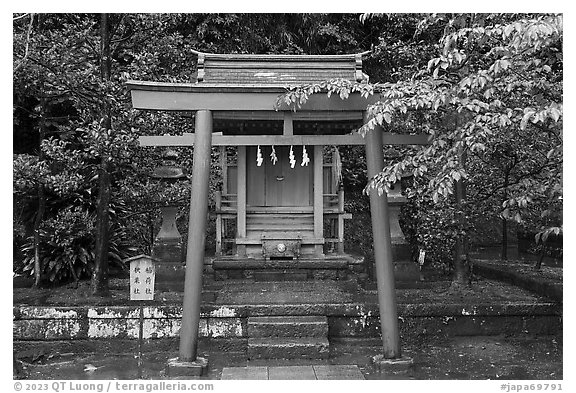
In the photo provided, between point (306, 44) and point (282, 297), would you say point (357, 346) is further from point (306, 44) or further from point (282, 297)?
point (306, 44)

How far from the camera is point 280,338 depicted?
818cm

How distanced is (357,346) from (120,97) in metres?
5.42

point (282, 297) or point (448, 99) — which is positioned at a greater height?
point (448, 99)

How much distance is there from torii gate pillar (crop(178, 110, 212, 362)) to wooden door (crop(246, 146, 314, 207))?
4.72m

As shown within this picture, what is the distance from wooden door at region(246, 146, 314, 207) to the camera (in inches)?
481

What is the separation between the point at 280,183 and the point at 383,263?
203 inches

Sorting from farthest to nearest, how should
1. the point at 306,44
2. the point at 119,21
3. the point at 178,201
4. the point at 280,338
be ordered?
the point at 306,44 → the point at 178,201 → the point at 119,21 → the point at 280,338

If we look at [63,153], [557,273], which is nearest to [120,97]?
[63,153]

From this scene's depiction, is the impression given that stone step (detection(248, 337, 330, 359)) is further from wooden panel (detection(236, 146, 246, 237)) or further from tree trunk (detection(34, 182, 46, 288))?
tree trunk (detection(34, 182, 46, 288))

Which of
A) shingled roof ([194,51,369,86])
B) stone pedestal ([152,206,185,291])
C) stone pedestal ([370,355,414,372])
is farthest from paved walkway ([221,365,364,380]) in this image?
shingled roof ([194,51,369,86])

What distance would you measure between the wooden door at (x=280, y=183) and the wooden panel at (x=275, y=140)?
451 centimetres

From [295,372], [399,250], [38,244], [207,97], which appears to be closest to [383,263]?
[295,372]

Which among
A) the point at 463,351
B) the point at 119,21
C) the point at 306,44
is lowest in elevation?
the point at 463,351

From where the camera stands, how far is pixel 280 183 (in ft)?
40.2
